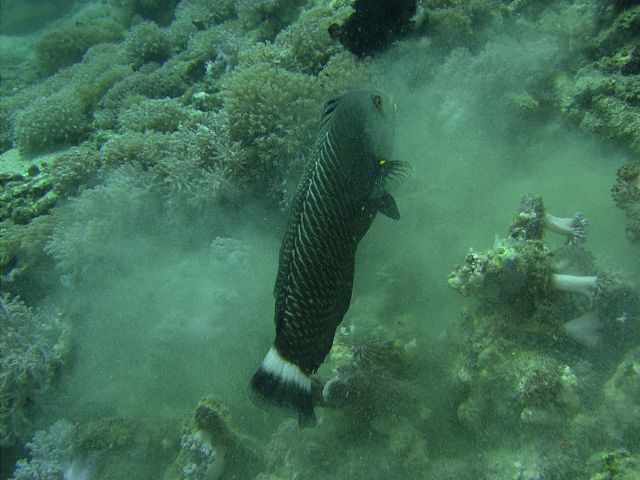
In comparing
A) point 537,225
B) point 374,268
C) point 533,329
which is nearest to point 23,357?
point 374,268

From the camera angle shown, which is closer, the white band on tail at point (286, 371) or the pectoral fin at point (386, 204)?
the white band on tail at point (286, 371)

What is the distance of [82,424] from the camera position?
13.1 feet

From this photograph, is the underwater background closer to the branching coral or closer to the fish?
the branching coral

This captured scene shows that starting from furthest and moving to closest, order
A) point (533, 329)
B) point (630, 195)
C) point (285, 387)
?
point (630, 195) → point (533, 329) → point (285, 387)

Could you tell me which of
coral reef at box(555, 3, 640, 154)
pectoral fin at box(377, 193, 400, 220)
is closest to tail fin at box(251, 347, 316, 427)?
pectoral fin at box(377, 193, 400, 220)

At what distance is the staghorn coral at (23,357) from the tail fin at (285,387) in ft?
11.7

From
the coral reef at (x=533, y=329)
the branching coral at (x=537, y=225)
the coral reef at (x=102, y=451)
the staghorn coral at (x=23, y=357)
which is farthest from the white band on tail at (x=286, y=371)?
the staghorn coral at (x=23, y=357)

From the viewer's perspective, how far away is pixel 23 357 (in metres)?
4.07

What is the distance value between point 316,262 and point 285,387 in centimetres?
67

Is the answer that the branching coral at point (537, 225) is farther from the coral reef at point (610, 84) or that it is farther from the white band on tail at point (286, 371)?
the white band on tail at point (286, 371)

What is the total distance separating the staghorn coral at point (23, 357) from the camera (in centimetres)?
402

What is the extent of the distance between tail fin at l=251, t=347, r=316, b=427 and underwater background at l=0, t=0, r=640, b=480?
1.13 metres

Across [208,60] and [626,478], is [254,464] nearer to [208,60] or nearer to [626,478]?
[626,478]

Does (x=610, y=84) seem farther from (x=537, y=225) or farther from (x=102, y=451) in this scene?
(x=102, y=451)
